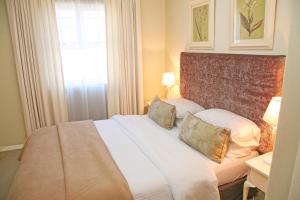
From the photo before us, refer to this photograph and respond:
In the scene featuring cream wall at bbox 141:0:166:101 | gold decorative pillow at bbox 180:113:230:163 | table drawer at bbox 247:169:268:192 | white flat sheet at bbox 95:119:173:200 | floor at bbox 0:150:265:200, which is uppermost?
cream wall at bbox 141:0:166:101

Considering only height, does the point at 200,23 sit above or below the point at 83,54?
above

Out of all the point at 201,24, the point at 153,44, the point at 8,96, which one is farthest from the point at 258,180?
the point at 8,96

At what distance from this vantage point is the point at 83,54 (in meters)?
3.43

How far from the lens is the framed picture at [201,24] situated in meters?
2.63

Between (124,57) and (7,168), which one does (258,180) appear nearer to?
(124,57)

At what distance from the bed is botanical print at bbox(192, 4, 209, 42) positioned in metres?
0.29

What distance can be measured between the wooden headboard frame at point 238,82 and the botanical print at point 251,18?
213mm

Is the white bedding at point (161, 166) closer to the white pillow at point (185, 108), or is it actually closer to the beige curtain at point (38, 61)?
the white pillow at point (185, 108)

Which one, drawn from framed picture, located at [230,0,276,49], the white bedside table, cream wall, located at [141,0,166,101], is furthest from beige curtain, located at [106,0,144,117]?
the white bedside table

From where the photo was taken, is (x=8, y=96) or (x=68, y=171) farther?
(x=8, y=96)

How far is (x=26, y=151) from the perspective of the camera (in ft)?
7.04

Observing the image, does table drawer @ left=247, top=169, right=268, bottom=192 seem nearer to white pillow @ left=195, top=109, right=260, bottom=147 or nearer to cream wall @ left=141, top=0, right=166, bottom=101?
white pillow @ left=195, top=109, right=260, bottom=147

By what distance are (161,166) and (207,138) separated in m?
0.49

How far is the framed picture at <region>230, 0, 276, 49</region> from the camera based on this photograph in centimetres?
192
